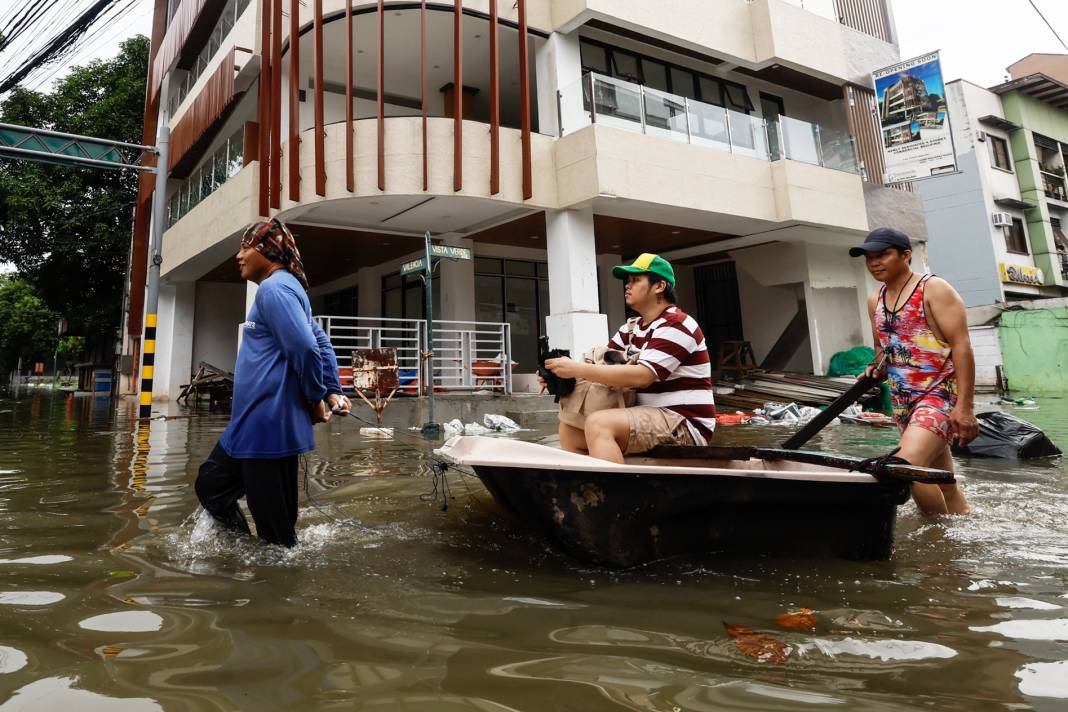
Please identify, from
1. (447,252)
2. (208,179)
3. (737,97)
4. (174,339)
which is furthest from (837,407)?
(174,339)

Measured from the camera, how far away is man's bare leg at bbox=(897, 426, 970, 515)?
112 inches

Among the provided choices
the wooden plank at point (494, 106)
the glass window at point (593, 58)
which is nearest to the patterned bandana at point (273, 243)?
the wooden plank at point (494, 106)

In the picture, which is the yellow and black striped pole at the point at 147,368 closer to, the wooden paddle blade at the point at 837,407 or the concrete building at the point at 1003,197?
the wooden paddle blade at the point at 837,407

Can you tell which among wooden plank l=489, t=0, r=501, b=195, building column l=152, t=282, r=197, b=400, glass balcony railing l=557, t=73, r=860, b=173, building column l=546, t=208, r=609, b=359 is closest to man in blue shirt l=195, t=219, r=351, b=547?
wooden plank l=489, t=0, r=501, b=195

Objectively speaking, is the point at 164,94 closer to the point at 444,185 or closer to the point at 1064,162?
the point at 444,185

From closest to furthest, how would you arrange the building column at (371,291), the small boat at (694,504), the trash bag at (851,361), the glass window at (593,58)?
the small boat at (694,504), the glass window at (593,58), the trash bag at (851,361), the building column at (371,291)

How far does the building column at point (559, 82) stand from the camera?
10.4m

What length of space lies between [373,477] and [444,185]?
6.12m

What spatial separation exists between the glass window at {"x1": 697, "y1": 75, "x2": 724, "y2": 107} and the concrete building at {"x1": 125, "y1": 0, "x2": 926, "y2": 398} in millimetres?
56

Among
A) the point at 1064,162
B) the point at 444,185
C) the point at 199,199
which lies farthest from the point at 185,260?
the point at 1064,162

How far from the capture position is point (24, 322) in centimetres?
4744

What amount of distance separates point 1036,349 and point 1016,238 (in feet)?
25.8

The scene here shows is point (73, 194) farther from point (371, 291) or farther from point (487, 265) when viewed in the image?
point (487, 265)

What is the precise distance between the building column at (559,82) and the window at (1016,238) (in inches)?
753
